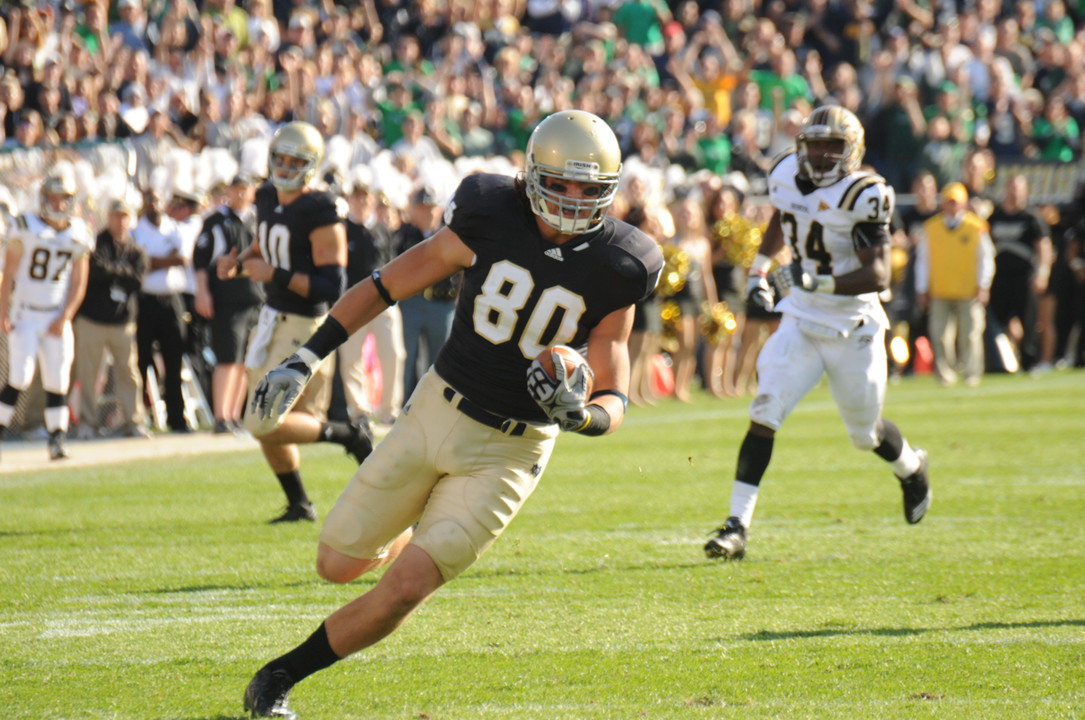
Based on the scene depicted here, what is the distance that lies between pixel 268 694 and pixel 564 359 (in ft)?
3.98

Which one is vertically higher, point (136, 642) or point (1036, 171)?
point (136, 642)

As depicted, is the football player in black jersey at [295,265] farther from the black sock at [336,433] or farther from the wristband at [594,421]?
A: the wristband at [594,421]

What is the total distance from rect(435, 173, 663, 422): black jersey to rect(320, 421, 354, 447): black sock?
2.76 metres

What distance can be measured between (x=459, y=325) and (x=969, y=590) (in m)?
2.46

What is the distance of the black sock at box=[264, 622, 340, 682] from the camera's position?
3930 millimetres

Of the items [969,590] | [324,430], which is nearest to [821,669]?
[969,590]

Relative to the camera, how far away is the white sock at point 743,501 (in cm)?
621

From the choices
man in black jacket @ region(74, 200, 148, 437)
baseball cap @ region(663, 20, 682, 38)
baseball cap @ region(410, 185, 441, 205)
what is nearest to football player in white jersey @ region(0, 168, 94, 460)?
man in black jacket @ region(74, 200, 148, 437)

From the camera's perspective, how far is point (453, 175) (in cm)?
1362

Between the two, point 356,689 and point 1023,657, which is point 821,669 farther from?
point 356,689

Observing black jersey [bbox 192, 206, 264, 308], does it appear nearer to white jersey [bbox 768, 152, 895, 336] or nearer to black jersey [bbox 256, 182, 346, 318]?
black jersey [bbox 256, 182, 346, 318]

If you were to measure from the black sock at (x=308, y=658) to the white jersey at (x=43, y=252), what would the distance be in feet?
21.1

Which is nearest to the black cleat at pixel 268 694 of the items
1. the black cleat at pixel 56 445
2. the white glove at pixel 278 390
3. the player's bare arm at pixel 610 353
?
the white glove at pixel 278 390

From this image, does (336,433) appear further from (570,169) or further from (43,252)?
(43,252)
